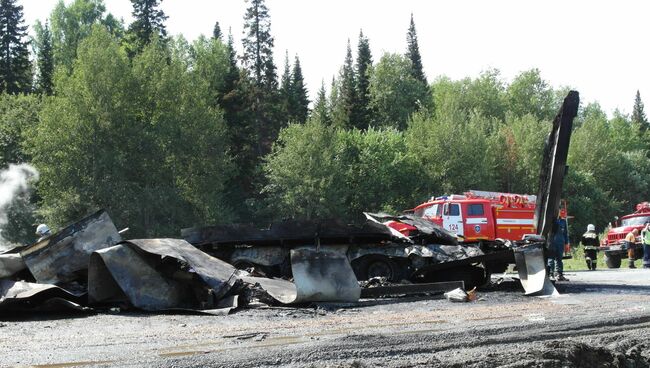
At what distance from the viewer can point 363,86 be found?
72.0 meters

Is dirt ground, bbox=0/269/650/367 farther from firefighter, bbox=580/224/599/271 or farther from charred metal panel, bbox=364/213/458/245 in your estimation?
firefighter, bbox=580/224/599/271

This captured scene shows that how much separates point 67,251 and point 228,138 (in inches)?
1513

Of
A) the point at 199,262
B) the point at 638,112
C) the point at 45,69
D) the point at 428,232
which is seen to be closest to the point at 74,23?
the point at 45,69

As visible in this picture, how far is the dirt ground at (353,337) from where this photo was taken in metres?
6.46

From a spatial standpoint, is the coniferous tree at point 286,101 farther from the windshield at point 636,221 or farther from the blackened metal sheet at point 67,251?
the blackened metal sheet at point 67,251

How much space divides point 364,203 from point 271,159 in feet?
27.1

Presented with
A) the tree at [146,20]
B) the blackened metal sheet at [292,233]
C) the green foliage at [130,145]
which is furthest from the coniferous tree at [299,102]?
the blackened metal sheet at [292,233]

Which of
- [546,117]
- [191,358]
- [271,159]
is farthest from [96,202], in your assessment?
[546,117]

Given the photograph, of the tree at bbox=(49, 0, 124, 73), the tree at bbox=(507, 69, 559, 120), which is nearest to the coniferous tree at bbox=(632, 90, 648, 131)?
the tree at bbox=(507, 69, 559, 120)

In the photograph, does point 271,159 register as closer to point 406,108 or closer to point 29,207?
point 29,207

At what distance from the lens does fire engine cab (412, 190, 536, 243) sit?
89.3 ft

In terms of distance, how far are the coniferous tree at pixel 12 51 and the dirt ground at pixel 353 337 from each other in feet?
163

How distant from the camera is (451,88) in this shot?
81.6 meters

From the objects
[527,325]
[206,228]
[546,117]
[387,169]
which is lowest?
[527,325]
